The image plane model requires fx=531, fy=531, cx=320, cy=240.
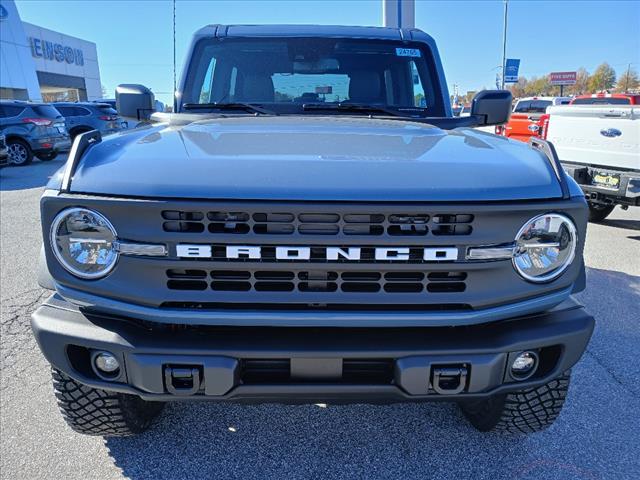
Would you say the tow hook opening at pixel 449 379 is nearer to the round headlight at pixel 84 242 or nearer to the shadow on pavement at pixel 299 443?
the shadow on pavement at pixel 299 443

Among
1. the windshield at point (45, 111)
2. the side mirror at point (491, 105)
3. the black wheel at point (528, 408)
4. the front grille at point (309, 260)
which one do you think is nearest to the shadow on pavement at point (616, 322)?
the black wheel at point (528, 408)

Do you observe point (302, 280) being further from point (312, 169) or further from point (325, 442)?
point (325, 442)

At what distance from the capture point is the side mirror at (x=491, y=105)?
3.32 meters

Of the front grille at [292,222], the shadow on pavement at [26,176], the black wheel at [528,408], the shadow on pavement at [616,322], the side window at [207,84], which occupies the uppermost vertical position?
the side window at [207,84]

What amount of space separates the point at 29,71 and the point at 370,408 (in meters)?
42.1

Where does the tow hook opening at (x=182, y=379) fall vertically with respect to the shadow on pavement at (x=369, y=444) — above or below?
above

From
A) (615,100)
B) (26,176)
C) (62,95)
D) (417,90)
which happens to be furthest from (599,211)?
(62,95)

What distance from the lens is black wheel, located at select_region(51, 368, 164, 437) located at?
219 centimetres

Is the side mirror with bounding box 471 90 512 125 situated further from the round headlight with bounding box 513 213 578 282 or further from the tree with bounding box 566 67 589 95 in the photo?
the tree with bounding box 566 67 589 95

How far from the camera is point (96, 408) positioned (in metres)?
2.24

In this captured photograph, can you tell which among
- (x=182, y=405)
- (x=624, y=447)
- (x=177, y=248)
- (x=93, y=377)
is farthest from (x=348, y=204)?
(x=624, y=447)

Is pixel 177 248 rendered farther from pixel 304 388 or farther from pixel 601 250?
pixel 601 250

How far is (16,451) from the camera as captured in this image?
248cm

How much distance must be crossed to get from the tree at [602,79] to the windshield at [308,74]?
276 feet
